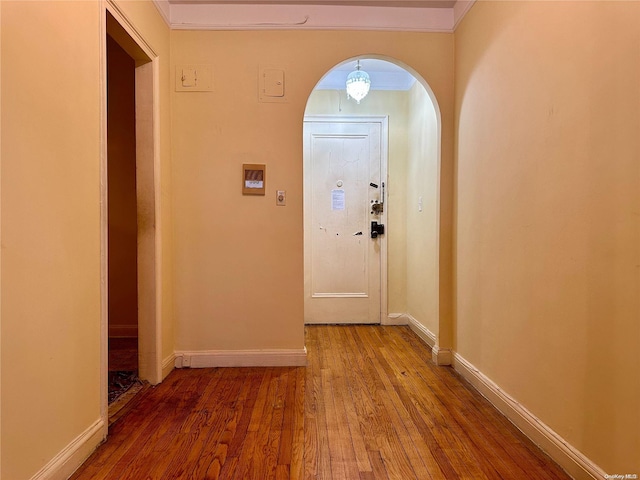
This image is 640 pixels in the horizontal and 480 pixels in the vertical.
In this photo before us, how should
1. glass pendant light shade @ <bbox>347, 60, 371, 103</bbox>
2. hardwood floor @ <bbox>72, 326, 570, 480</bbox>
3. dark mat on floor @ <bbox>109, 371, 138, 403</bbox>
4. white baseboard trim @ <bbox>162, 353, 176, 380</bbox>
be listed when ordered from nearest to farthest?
hardwood floor @ <bbox>72, 326, 570, 480</bbox> < dark mat on floor @ <bbox>109, 371, 138, 403</bbox> < white baseboard trim @ <bbox>162, 353, 176, 380</bbox> < glass pendant light shade @ <bbox>347, 60, 371, 103</bbox>

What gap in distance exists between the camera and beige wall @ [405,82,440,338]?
2.93 metres

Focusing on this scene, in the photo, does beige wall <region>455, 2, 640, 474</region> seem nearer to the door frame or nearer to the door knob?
the door knob

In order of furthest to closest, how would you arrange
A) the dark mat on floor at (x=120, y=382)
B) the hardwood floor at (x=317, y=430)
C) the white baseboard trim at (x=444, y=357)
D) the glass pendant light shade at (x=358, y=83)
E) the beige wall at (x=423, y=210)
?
the glass pendant light shade at (x=358, y=83), the beige wall at (x=423, y=210), the white baseboard trim at (x=444, y=357), the dark mat on floor at (x=120, y=382), the hardwood floor at (x=317, y=430)

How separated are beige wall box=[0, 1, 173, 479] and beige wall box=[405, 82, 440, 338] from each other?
82.9 inches

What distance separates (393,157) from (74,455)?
3311 millimetres

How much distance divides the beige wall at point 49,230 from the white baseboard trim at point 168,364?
2.46 ft

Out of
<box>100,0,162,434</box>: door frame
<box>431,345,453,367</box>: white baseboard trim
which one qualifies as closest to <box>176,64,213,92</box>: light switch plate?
<box>100,0,162,434</box>: door frame

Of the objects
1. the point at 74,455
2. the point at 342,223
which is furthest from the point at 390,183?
the point at 74,455

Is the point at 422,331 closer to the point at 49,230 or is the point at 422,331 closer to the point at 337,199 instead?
the point at 337,199

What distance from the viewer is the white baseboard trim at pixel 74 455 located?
1.31m

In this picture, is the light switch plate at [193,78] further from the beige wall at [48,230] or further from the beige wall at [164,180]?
the beige wall at [48,230]

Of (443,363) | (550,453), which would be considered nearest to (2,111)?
(550,453)

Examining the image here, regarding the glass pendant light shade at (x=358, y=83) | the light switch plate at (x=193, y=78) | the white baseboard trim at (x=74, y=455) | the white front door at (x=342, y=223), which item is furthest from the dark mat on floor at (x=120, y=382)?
the glass pendant light shade at (x=358, y=83)

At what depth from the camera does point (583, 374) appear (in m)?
Result: 1.37
